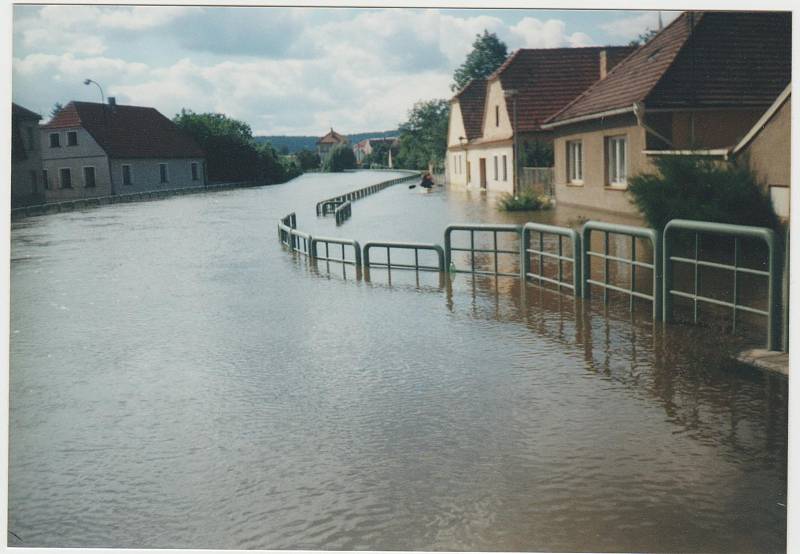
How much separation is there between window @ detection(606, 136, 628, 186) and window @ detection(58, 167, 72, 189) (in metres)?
30.7

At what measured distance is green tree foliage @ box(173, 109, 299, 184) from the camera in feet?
192

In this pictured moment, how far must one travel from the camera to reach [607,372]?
8180mm

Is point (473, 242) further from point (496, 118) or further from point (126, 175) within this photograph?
point (126, 175)

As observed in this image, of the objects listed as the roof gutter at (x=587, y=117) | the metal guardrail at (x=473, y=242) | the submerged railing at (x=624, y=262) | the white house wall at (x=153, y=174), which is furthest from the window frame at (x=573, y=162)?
the white house wall at (x=153, y=174)

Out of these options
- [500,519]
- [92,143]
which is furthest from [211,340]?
[92,143]

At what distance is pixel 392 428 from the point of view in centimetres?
676

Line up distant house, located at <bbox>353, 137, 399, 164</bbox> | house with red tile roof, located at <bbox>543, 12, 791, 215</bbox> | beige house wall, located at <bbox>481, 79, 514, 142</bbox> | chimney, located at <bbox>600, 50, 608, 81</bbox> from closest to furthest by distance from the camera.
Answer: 1. house with red tile roof, located at <bbox>543, 12, 791, 215</bbox>
2. chimney, located at <bbox>600, 50, 608, 81</bbox>
3. beige house wall, located at <bbox>481, 79, 514, 142</bbox>
4. distant house, located at <bbox>353, 137, 399, 164</bbox>

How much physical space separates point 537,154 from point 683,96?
1489 centimetres

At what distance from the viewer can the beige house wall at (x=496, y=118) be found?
138 ft

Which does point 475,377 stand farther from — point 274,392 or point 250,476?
point 250,476

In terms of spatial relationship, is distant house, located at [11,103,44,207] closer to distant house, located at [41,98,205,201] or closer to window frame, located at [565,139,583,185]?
distant house, located at [41,98,205,201]

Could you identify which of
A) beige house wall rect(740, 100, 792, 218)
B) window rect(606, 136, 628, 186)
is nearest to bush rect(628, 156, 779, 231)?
beige house wall rect(740, 100, 792, 218)

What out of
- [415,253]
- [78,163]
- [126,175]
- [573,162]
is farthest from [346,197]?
[415,253]

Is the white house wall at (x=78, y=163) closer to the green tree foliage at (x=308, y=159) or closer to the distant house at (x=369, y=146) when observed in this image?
the green tree foliage at (x=308, y=159)
